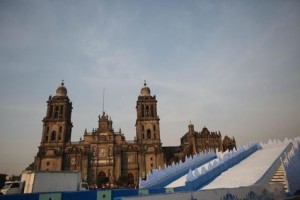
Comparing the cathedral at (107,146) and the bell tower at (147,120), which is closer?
the cathedral at (107,146)

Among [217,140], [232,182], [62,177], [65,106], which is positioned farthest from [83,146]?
[232,182]

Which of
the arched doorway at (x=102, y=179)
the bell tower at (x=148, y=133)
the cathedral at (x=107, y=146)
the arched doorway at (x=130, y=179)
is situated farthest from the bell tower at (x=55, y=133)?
the bell tower at (x=148, y=133)

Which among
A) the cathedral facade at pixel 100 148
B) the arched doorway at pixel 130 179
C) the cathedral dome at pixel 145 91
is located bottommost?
the arched doorway at pixel 130 179

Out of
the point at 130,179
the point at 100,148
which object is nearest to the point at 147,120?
the point at 100,148

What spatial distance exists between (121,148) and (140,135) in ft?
17.5

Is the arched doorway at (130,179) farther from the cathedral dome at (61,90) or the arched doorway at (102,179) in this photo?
the cathedral dome at (61,90)

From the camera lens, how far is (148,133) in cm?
5888

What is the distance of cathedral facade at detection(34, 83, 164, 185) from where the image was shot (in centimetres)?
5331

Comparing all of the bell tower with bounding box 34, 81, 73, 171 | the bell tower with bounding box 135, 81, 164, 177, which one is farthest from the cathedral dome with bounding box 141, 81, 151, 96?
the bell tower with bounding box 34, 81, 73, 171

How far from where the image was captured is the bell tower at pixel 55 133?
2093 inches

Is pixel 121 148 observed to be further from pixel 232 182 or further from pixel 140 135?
pixel 232 182

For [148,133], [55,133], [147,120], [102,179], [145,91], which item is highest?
[145,91]

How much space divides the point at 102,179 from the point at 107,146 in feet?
24.9

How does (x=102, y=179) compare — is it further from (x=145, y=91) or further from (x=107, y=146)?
(x=145, y=91)
